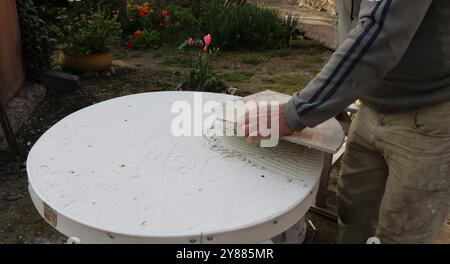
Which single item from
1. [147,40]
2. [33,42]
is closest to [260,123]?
[33,42]

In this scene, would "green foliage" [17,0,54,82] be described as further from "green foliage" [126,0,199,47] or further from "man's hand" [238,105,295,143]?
"man's hand" [238,105,295,143]

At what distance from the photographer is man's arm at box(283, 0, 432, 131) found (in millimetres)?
1281

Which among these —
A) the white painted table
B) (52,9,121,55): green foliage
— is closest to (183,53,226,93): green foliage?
(52,9,121,55): green foliage

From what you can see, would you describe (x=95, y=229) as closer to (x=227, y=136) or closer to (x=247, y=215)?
(x=247, y=215)

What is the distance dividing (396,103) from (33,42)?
389cm

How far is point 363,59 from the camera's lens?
1349 mm

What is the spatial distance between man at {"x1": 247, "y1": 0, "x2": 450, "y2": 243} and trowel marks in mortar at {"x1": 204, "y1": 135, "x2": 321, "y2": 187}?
107 mm

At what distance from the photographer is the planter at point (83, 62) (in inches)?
199

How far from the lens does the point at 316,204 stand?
9.80ft

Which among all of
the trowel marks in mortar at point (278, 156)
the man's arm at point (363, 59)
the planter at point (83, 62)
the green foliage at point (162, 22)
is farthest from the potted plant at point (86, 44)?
the man's arm at point (363, 59)

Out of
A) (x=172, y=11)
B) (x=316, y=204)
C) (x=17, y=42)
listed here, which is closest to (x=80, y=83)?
(x=17, y=42)

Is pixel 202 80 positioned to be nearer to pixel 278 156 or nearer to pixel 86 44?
pixel 86 44

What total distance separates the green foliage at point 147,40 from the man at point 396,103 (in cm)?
493

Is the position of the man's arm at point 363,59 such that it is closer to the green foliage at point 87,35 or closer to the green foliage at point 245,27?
the green foliage at point 87,35
